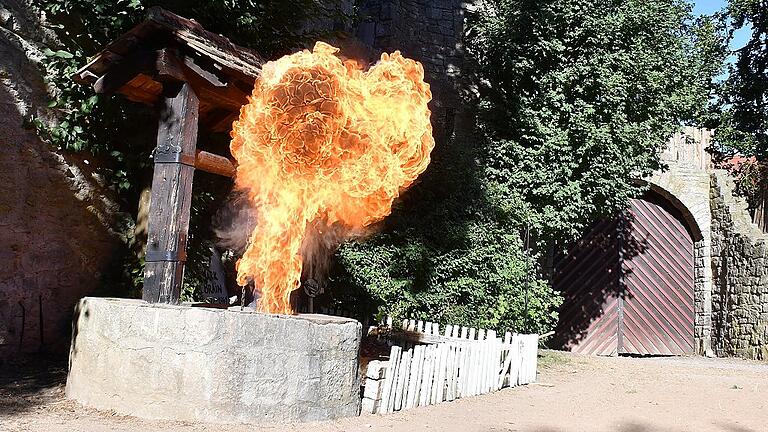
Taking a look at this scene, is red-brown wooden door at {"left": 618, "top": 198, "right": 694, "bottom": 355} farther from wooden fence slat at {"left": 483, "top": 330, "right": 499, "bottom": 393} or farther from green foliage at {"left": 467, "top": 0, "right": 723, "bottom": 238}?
wooden fence slat at {"left": 483, "top": 330, "right": 499, "bottom": 393}

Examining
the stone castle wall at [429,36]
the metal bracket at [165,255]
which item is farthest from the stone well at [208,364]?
the stone castle wall at [429,36]

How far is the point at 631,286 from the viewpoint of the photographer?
15.2 meters

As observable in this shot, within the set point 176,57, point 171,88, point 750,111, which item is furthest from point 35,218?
point 750,111

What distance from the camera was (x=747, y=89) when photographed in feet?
51.7

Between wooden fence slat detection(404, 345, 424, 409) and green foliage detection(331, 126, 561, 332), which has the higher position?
green foliage detection(331, 126, 561, 332)

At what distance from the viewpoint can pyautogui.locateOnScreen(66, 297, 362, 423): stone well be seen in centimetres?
526

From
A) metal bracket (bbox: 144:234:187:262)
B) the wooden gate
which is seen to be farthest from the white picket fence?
the wooden gate

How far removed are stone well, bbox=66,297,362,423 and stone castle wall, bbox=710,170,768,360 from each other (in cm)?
1113

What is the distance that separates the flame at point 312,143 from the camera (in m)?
6.68

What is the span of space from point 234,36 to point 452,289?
5.00 m

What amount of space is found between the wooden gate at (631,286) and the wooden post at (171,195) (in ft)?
35.1

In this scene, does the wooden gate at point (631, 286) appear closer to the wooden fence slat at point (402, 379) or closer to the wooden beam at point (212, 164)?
the wooden fence slat at point (402, 379)

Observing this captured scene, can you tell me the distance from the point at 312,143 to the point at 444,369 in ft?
8.85

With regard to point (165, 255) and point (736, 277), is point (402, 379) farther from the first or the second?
point (736, 277)
